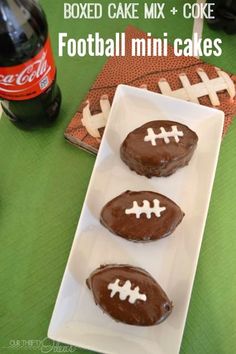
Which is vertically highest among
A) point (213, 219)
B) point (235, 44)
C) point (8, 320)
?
point (235, 44)

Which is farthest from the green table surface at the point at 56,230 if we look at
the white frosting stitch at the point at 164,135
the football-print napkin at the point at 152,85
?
the white frosting stitch at the point at 164,135

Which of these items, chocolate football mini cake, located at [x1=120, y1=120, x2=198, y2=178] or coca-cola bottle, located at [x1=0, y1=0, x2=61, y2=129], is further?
chocolate football mini cake, located at [x1=120, y1=120, x2=198, y2=178]

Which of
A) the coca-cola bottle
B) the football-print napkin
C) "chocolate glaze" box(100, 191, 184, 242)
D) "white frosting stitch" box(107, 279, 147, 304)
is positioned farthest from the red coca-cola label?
"white frosting stitch" box(107, 279, 147, 304)

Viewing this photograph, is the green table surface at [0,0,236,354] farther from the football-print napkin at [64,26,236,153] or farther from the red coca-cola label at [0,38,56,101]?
the red coca-cola label at [0,38,56,101]

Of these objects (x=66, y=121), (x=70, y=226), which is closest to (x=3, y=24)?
(x=66, y=121)

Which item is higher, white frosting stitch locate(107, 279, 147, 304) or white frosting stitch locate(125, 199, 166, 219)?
white frosting stitch locate(125, 199, 166, 219)

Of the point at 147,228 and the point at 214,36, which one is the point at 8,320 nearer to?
the point at 147,228
